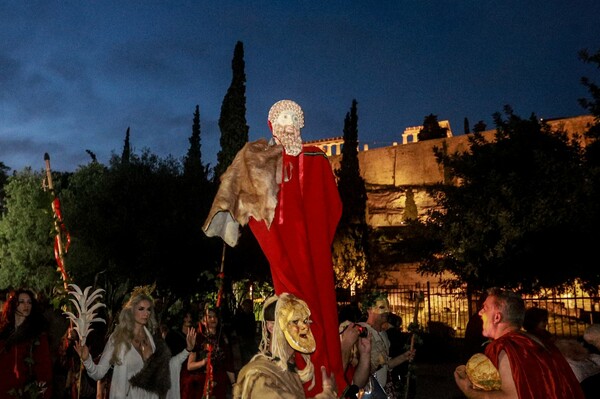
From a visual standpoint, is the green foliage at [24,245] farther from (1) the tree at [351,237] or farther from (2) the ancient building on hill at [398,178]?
(2) the ancient building on hill at [398,178]

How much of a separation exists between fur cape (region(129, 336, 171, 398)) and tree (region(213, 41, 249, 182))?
21407 millimetres

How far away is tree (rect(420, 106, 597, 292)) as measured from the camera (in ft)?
49.3

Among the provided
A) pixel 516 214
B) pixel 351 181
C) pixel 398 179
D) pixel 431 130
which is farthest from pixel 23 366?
pixel 431 130

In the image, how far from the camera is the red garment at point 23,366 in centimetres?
616

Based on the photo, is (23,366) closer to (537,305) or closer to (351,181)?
(537,305)

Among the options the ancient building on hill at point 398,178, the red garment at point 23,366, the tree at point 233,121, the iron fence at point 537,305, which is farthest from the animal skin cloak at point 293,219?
the ancient building on hill at point 398,178

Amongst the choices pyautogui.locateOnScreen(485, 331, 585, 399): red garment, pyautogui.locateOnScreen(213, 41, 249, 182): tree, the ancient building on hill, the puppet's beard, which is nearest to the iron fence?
pyautogui.locateOnScreen(485, 331, 585, 399): red garment

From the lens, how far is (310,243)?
4.14 metres

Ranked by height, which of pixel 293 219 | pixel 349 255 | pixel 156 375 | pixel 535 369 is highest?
pixel 293 219

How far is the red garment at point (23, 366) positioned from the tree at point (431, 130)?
210 ft

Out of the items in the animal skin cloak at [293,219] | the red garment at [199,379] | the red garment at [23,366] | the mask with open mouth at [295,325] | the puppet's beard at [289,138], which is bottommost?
the red garment at [199,379]

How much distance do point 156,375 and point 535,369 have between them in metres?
3.47


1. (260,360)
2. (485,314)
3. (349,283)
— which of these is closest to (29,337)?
(260,360)

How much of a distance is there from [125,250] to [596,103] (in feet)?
59.4
